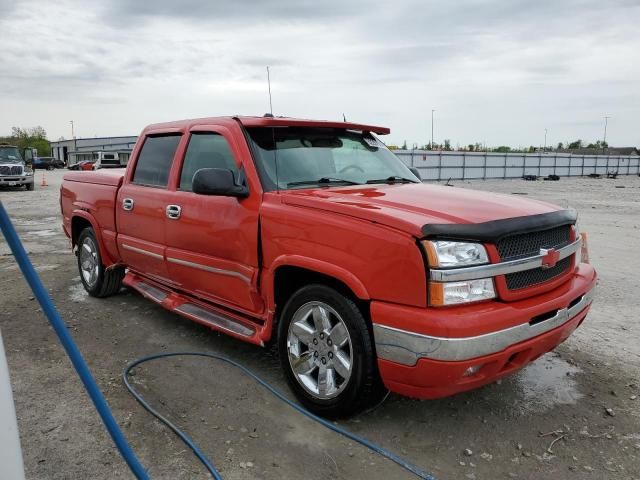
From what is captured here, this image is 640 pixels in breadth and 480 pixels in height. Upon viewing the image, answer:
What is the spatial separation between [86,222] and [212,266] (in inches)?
115

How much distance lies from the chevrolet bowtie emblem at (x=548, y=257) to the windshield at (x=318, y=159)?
1.48m

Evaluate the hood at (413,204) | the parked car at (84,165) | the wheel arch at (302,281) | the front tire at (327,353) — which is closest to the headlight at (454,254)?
the hood at (413,204)

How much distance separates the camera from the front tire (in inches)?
120

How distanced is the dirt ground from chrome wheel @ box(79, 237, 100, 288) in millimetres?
918

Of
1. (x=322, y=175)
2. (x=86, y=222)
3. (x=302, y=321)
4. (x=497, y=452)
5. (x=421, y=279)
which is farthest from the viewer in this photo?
(x=86, y=222)

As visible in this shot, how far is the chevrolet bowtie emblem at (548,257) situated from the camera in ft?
10.2

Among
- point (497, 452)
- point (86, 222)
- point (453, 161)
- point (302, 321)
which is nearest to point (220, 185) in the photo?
point (302, 321)

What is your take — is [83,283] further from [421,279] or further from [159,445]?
[421,279]

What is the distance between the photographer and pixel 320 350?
332 centimetres

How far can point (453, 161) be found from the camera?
1594 inches

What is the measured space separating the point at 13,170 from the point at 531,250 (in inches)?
1043

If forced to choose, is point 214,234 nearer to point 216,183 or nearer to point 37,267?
point 216,183

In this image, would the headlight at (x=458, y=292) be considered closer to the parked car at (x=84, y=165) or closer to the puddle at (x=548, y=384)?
the puddle at (x=548, y=384)

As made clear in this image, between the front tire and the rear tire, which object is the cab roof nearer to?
the front tire
